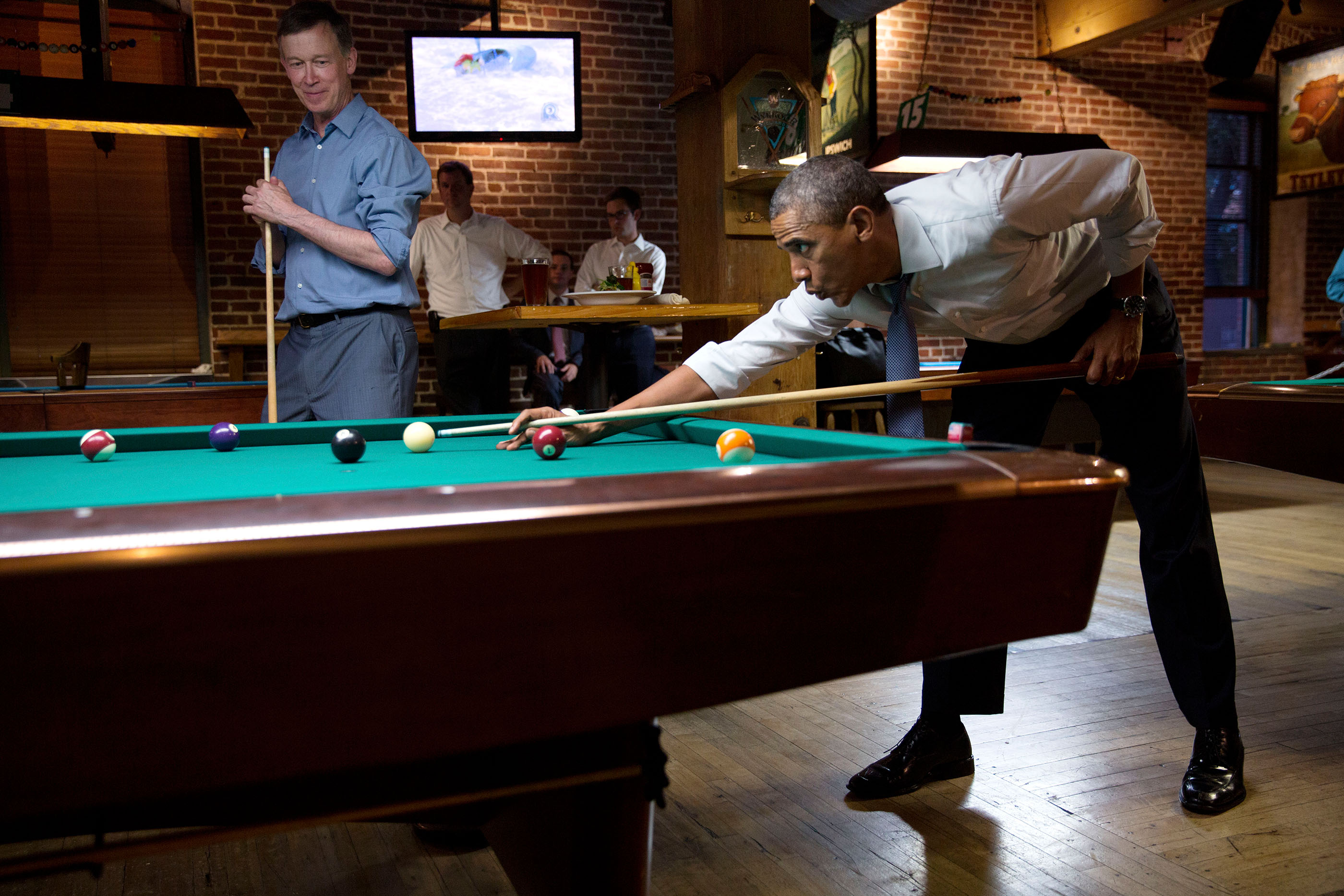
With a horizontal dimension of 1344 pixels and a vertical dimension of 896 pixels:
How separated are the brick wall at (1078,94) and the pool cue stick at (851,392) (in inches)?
254

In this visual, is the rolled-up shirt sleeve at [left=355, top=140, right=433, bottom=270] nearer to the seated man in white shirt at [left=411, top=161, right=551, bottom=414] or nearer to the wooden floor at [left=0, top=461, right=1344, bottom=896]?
the wooden floor at [left=0, top=461, right=1344, bottom=896]

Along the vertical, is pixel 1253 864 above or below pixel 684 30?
below

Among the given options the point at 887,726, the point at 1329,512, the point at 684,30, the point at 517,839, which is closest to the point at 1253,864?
the point at 887,726

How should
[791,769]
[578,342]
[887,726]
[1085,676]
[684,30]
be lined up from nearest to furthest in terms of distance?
[791,769]
[887,726]
[1085,676]
[684,30]
[578,342]

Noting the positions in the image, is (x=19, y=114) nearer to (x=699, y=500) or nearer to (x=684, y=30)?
(x=684, y=30)

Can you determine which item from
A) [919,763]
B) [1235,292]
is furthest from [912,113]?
[919,763]

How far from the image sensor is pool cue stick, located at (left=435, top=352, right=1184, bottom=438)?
166cm

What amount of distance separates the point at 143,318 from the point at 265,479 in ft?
19.4

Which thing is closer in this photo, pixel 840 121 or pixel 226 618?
pixel 226 618

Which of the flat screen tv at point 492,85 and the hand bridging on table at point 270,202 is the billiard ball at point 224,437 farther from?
the flat screen tv at point 492,85

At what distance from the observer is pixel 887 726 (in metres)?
2.35

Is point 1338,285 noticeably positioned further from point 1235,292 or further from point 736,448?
point 736,448

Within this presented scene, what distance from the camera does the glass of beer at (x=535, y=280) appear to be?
4.09 m

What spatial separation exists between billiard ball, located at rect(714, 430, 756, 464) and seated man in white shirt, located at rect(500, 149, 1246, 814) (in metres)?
0.42
